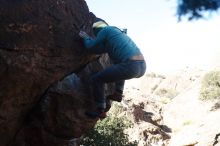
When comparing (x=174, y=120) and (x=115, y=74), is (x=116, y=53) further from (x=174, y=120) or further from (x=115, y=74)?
(x=174, y=120)

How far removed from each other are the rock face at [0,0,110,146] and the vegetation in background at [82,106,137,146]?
29.6 feet

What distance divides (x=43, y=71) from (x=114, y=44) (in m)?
1.59

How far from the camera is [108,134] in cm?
1886

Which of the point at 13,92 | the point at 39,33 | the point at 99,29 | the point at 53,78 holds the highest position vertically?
the point at 99,29

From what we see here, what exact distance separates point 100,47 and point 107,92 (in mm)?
1805

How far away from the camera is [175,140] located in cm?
2402

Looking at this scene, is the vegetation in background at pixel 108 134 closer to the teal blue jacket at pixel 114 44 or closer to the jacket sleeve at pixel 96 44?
the jacket sleeve at pixel 96 44

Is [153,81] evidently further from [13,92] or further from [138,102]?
[13,92]

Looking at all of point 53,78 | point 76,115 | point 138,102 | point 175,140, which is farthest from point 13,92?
point 138,102

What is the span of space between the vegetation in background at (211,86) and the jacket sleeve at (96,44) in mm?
30431

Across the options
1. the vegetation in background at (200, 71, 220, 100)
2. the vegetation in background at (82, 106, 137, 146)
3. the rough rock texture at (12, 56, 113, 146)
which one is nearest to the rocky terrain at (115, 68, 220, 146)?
the vegetation in background at (200, 71, 220, 100)

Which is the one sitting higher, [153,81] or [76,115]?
[153,81]

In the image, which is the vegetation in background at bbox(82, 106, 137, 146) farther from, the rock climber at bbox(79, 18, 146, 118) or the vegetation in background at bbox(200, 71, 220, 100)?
the vegetation in background at bbox(200, 71, 220, 100)

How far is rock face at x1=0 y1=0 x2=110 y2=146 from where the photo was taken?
283 inches
